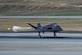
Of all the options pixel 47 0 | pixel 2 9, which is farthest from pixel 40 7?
pixel 47 0

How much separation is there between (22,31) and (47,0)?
36.4m

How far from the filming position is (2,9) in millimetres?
47719

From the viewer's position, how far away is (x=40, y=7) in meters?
49.1

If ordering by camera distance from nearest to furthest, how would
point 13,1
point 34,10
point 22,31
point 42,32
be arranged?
point 42,32 < point 22,31 < point 34,10 < point 13,1

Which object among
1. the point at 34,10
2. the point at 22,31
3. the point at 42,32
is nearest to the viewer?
the point at 42,32

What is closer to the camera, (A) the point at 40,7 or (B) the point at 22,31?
(B) the point at 22,31

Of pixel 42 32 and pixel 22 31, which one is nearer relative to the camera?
pixel 42 32
